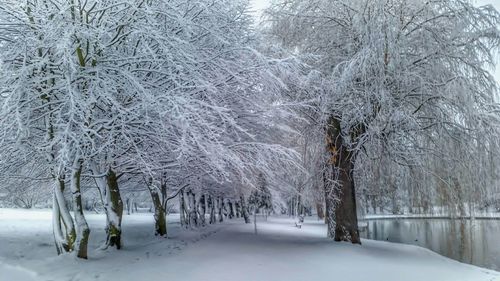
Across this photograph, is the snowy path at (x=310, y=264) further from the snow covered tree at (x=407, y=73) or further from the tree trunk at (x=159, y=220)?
the tree trunk at (x=159, y=220)

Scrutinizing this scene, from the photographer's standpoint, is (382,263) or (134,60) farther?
(382,263)

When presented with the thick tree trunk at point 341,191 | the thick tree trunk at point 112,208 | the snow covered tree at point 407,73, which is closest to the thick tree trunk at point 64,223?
the thick tree trunk at point 112,208

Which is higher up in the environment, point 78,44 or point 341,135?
point 78,44

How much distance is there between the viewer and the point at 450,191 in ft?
41.1

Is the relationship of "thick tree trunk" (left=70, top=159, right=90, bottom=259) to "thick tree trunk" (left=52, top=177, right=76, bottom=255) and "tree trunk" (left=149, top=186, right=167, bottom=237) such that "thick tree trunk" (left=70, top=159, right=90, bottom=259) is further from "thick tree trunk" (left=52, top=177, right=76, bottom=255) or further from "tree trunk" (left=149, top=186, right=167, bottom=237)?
→ "tree trunk" (left=149, top=186, right=167, bottom=237)

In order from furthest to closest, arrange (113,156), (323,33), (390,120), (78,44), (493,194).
Answer: (323,33)
(493,194)
(390,120)
(113,156)
(78,44)

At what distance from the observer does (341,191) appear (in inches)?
542

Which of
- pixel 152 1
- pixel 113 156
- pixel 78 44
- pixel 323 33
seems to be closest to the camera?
pixel 78 44

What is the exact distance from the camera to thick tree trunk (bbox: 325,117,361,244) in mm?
13734

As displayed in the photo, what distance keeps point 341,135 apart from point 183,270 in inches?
280

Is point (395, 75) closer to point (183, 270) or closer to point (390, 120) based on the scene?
point (390, 120)

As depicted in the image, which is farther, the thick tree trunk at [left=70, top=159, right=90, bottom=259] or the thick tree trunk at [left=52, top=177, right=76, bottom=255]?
the thick tree trunk at [left=52, top=177, right=76, bottom=255]

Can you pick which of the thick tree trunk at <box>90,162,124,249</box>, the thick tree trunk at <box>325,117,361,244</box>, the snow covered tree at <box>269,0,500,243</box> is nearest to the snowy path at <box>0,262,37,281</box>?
the thick tree trunk at <box>90,162,124,249</box>

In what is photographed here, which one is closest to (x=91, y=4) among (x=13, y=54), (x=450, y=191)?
(x=13, y=54)
